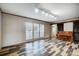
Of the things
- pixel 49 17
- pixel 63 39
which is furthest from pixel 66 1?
pixel 63 39

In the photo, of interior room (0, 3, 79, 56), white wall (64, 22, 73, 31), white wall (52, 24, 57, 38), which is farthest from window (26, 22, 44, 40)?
white wall (64, 22, 73, 31)

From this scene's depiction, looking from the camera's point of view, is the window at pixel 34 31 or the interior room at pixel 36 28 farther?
the window at pixel 34 31

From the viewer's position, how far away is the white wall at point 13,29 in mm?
2143

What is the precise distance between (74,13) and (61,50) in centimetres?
91

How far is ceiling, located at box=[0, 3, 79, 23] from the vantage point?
2.16 meters

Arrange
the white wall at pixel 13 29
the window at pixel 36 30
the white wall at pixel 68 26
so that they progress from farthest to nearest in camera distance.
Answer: the window at pixel 36 30, the white wall at pixel 68 26, the white wall at pixel 13 29

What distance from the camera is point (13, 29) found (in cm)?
221

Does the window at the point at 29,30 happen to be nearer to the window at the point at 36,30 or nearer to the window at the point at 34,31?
the window at the point at 34,31

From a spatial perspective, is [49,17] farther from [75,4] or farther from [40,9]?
[75,4]

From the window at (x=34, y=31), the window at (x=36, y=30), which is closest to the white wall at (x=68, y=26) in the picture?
the window at (x=34, y=31)

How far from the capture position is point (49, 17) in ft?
7.58

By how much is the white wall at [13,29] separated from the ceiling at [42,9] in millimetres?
132

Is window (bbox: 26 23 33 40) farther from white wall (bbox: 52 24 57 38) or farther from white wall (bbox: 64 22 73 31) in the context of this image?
white wall (bbox: 64 22 73 31)

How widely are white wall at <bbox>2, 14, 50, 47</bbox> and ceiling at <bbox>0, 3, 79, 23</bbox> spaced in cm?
13
